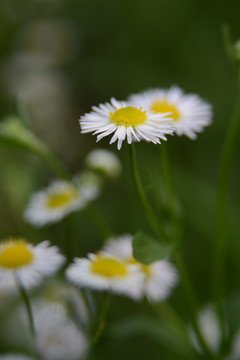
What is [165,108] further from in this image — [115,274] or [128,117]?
[115,274]

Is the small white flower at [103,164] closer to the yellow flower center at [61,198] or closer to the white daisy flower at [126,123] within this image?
the yellow flower center at [61,198]

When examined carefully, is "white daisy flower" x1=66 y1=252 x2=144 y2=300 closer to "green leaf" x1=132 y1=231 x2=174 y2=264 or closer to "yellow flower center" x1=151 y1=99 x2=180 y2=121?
"green leaf" x1=132 y1=231 x2=174 y2=264

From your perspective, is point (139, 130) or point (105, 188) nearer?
point (139, 130)

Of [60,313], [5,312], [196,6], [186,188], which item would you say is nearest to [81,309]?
[60,313]

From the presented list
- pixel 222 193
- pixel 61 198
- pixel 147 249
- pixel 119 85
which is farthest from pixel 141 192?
pixel 119 85

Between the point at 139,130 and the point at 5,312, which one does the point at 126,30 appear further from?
the point at 139,130

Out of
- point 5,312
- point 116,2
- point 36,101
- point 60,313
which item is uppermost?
point 116,2

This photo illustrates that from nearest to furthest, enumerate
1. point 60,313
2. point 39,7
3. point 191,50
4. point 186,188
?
point 60,313 < point 186,188 < point 191,50 < point 39,7

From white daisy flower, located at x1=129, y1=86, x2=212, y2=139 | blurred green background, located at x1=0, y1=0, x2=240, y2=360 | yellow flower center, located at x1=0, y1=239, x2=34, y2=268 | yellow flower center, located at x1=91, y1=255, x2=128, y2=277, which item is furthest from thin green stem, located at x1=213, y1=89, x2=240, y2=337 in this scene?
blurred green background, located at x1=0, y1=0, x2=240, y2=360
